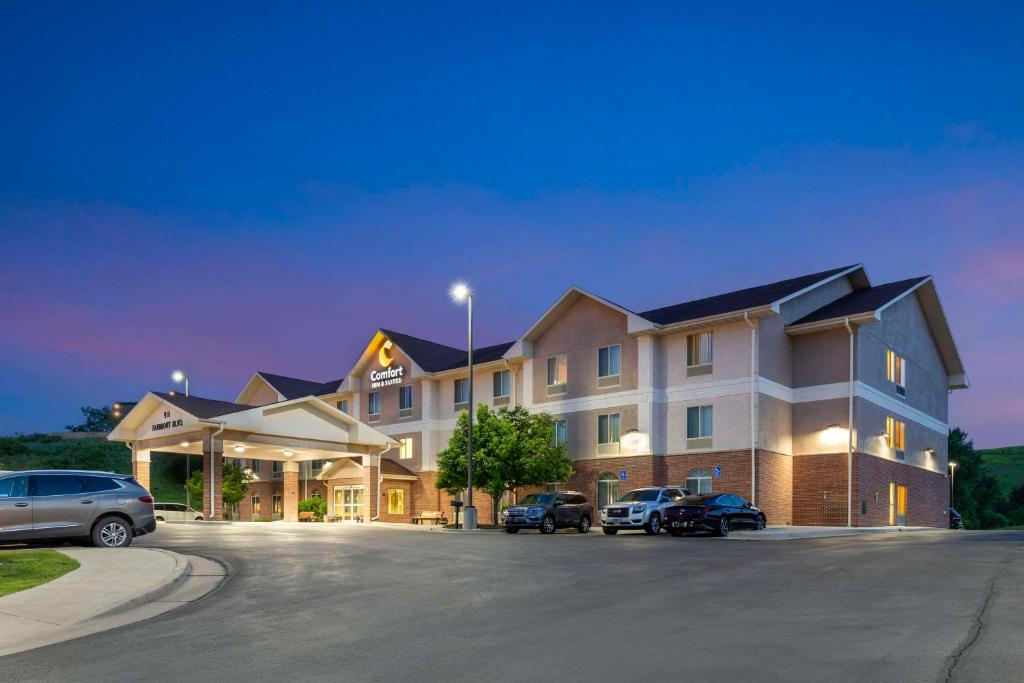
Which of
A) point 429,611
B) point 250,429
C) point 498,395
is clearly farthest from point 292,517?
point 429,611

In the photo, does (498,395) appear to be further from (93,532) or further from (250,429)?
(93,532)

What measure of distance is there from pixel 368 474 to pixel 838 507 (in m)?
22.4

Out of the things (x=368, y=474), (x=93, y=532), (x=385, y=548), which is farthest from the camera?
(x=368, y=474)

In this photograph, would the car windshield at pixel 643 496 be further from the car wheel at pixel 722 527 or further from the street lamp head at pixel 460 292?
the street lamp head at pixel 460 292

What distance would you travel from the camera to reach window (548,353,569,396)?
1797 inches

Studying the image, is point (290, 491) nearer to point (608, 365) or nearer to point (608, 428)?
point (608, 428)

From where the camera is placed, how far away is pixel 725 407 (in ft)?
129

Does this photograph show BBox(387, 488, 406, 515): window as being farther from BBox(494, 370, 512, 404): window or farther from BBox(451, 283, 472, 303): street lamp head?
BBox(451, 283, 472, 303): street lamp head

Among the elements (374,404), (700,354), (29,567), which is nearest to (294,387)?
(374,404)

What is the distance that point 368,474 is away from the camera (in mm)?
46562

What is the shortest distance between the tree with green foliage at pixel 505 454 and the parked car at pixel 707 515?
37.8 ft

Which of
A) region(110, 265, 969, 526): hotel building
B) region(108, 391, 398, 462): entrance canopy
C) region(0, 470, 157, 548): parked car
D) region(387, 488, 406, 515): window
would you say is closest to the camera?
region(0, 470, 157, 548): parked car

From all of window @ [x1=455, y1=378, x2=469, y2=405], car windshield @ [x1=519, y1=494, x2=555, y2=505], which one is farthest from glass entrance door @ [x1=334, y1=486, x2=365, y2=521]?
car windshield @ [x1=519, y1=494, x2=555, y2=505]

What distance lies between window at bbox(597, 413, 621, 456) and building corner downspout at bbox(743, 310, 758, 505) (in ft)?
22.3
